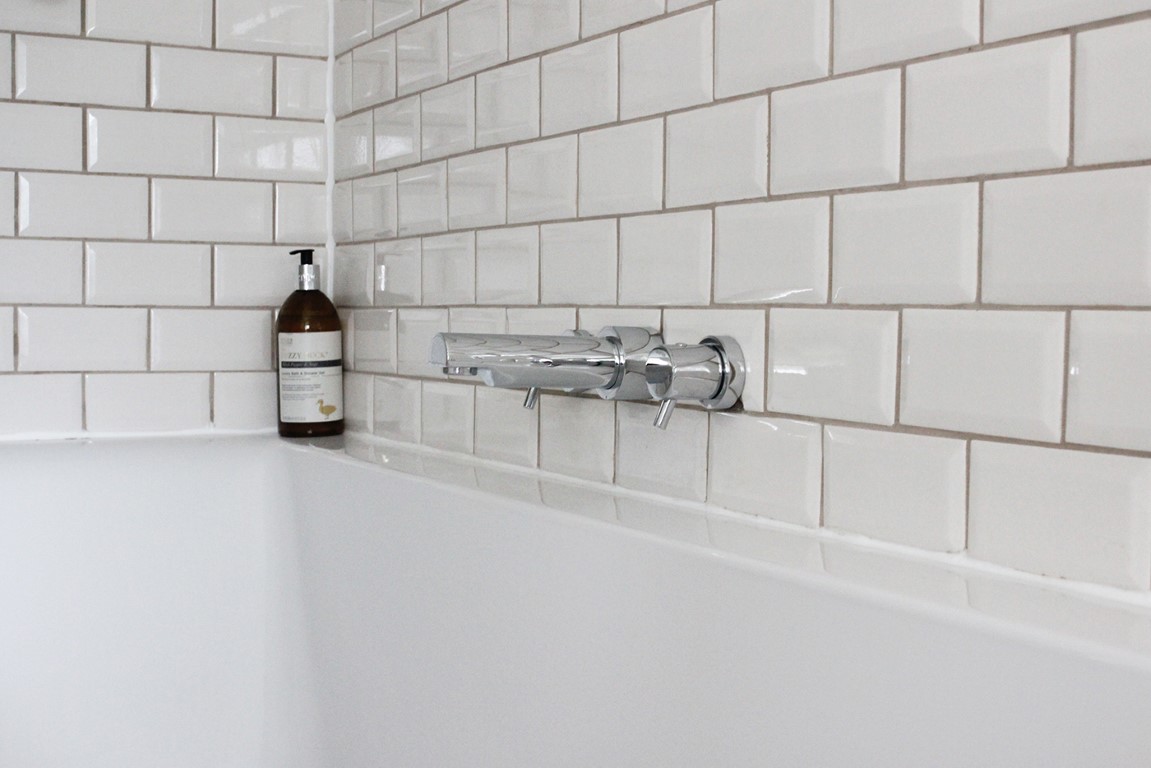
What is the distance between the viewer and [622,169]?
0.87 m

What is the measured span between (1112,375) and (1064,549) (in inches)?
3.6

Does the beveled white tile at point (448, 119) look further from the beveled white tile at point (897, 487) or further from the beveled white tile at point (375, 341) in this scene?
the beveled white tile at point (897, 487)

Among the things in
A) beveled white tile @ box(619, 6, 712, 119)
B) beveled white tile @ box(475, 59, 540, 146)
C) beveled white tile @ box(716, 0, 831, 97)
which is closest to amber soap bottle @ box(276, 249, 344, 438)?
beveled white tile @ box(475, 59, 540, 146)

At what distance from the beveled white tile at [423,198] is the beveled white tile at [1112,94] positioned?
0.68 metres

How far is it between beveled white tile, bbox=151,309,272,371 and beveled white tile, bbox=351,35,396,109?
0.93 ft

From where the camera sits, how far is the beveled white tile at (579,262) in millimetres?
886

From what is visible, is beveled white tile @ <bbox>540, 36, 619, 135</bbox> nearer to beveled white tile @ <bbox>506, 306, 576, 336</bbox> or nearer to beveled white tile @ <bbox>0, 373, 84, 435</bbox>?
beveled white tile @ <bbox>506, 306, 576, 336</bbox>

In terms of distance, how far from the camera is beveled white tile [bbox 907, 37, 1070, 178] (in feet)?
1.84

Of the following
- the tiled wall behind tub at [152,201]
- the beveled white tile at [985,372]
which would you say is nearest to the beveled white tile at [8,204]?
the tiled wall behind tub at [152,201]

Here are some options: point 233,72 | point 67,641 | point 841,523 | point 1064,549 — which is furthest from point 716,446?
point 233,72

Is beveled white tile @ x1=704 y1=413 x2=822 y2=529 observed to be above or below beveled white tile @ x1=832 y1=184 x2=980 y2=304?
below

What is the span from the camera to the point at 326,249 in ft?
4.52

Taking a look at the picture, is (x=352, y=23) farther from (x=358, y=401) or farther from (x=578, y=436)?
(x=578, y=436)

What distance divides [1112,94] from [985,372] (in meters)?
0.15
